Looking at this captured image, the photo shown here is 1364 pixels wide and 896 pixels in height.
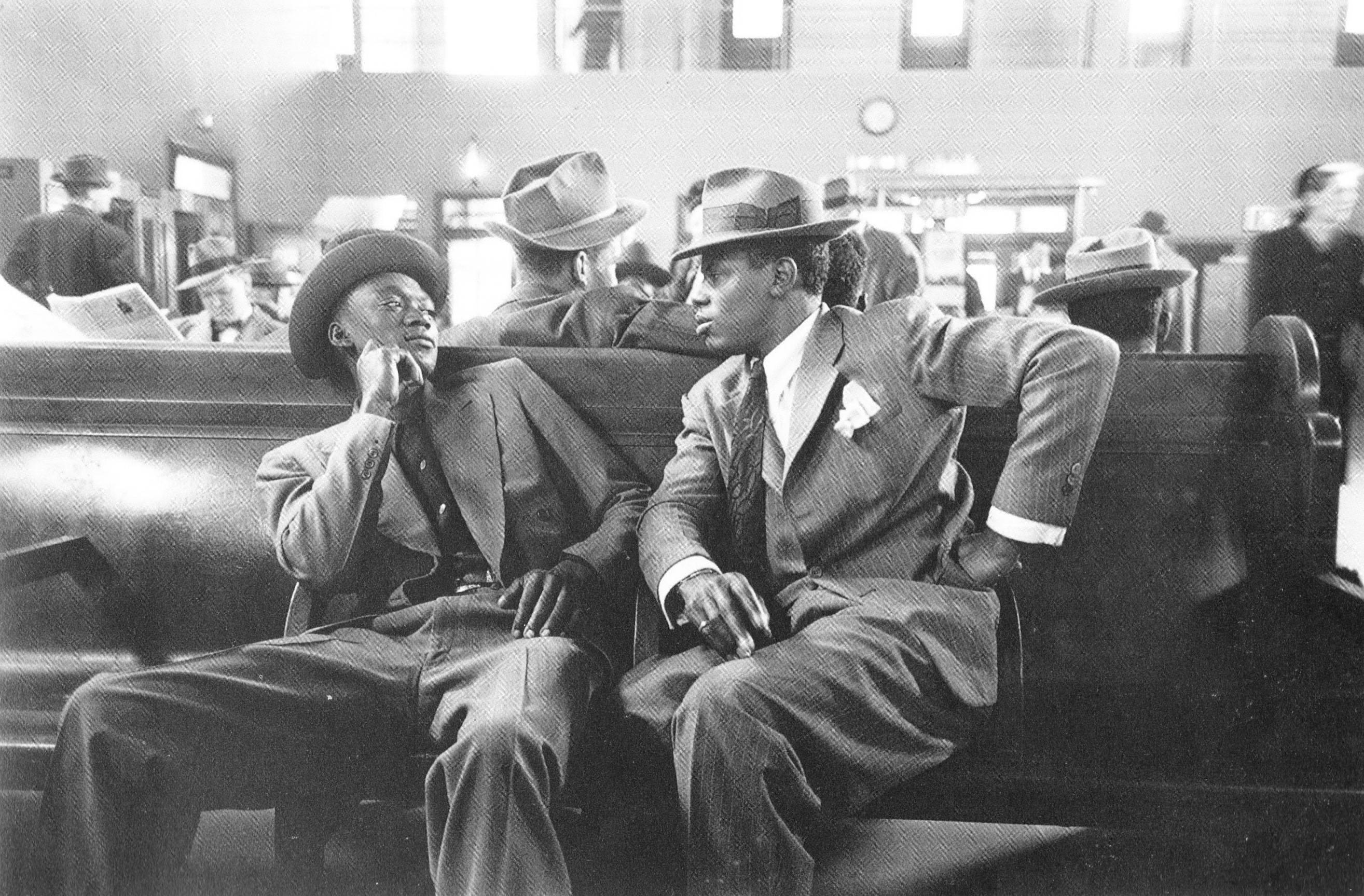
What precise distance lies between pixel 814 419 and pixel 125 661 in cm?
161

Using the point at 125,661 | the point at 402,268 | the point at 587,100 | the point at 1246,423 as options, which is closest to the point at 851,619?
the point at 1246,423

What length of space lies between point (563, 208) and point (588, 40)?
7.36 meters

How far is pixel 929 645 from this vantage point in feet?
5.75

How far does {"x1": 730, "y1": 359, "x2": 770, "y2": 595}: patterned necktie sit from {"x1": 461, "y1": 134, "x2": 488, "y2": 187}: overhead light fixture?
8172mm

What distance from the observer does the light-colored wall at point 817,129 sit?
906cm

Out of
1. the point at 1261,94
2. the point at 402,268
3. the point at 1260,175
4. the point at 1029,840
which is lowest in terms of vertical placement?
the point at 1029,840

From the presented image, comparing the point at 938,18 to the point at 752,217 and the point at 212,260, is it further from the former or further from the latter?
the point at 752,217

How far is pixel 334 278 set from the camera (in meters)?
2.11

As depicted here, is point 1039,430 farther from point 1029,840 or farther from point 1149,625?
point 1029,840

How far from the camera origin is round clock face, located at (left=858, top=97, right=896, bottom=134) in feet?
30.9

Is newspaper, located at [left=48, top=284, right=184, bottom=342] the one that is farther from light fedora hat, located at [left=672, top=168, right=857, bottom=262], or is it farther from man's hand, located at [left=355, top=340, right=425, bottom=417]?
light fedora hat, located at [left=672, top=168, right=857, bottom=262]

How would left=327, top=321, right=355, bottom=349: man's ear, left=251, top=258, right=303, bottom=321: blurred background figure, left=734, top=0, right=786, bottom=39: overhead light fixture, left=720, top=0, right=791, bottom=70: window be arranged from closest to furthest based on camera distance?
1. left=327, top=321, right=355, bottom=349: man's ear
2. left=251, top=258, right=303, bottom=321: blurred background figure
3. left=734, top=0, right=786, bottom=39: overhead light fixture
4. left=720, top=0, right=791, bottom=70: window

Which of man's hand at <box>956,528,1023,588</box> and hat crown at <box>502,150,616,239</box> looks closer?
man's hand at <box>956,528,1023,588</box>

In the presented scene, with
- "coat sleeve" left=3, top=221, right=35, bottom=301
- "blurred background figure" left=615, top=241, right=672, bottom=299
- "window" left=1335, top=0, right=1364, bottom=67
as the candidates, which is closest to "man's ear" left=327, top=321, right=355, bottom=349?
"coat sleeve" left=3, top=221, right=35, bottom=301
